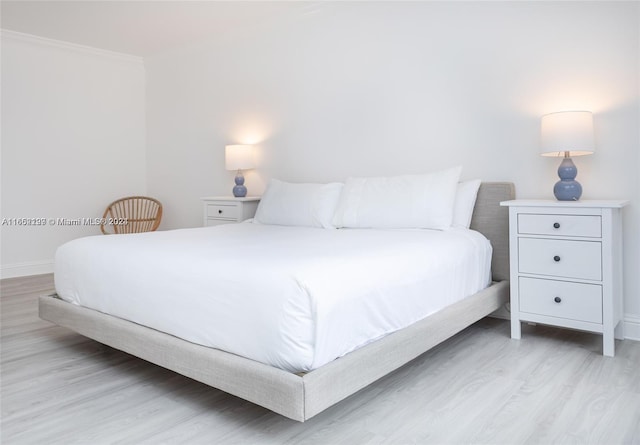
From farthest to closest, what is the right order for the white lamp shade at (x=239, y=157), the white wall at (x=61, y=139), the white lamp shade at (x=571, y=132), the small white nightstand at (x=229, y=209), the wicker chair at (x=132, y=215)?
1. the wicker chair at (x=132, y=215)
2. the white wall at (x=61, y=139)
3. the white lamp shade at (x=239, y=157)
4. the small white nightstand at (x=229, y=209)
5. the white lamp shade at (x=571, y=132)

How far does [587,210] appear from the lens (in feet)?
8.29

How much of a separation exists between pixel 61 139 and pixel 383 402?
15.2ft

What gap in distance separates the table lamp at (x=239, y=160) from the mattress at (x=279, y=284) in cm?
173

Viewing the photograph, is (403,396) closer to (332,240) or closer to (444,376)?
(444,376)

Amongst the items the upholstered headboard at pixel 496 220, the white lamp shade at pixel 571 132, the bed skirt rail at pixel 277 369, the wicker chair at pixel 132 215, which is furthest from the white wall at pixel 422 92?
the bed skirt rail at pixel 277 369

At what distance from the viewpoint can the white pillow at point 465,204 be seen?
3.11m

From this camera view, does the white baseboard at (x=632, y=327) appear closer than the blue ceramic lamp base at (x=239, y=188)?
Yes

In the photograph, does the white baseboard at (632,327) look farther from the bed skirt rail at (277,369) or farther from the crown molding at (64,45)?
the crown molding at (64,45)

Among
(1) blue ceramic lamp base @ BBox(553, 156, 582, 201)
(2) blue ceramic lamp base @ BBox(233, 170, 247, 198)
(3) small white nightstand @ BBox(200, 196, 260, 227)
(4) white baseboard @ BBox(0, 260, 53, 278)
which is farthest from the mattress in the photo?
(4) white baseboard @ BBox(0, 260, 53, 278)

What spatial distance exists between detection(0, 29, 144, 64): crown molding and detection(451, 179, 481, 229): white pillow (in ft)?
14.1

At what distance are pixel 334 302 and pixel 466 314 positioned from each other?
43.2 inches

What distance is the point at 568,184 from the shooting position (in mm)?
2750

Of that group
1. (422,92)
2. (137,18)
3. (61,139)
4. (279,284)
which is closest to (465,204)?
(422,92)

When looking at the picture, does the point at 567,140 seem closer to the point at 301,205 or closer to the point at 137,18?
the point at 301,205
